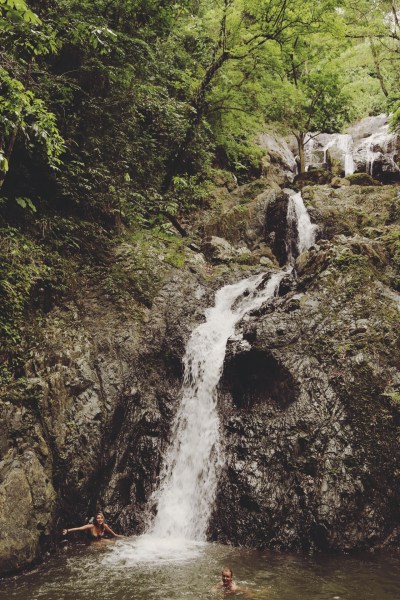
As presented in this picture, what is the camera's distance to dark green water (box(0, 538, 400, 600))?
5383mm

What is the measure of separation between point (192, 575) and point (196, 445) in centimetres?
318

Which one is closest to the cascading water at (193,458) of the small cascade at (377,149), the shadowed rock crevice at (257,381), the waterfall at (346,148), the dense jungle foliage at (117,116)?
the shadowed rock crevice at (257,381)

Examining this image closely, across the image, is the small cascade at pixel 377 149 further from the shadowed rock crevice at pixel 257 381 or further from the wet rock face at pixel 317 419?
the shadowed rock crevice at pixel 257 381

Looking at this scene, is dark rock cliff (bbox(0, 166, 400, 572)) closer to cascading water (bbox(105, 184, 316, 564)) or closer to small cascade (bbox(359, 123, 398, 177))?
cascading water (bbox(105, 184, 316, 564))

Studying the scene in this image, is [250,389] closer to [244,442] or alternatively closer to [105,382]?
[244,442]

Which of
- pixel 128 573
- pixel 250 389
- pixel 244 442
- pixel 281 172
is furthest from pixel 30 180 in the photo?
pixel 281 172

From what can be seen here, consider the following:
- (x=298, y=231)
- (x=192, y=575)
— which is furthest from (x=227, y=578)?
(x=298, y=231)

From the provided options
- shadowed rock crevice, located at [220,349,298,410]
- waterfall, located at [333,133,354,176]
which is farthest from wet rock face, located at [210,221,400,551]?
waterfall, located at [333,133,354,176]

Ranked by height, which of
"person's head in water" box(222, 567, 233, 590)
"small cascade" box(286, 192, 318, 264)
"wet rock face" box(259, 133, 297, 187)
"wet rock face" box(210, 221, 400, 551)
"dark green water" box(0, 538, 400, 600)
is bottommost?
"dark green water" box(0, 538, 400, 600)

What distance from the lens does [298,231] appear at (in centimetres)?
1647

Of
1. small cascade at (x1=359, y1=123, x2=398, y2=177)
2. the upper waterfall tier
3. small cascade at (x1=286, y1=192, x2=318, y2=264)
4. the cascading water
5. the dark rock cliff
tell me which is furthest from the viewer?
small cascade at (x1=359, y1=123, x2=398, y2=177)

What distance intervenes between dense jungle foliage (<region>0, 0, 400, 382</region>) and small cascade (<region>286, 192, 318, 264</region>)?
9.75ft

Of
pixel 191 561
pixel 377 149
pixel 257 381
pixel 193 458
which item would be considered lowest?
pixel 191 561

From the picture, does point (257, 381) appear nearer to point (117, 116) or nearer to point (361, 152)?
point (117, 116)
